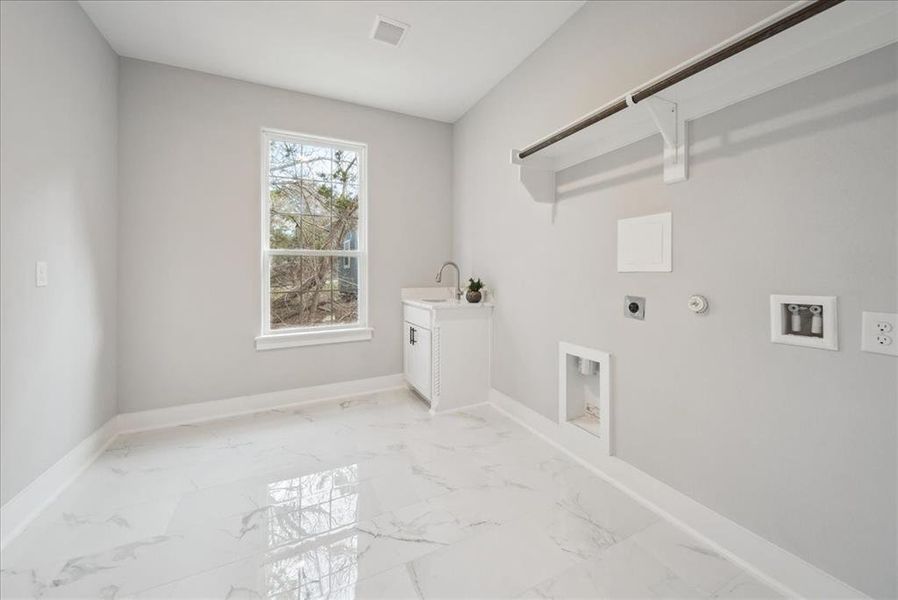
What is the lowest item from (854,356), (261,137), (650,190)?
(854,356)

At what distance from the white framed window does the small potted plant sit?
98 centimetres

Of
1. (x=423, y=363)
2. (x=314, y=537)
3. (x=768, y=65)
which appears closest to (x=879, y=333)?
(x=768, y=65)

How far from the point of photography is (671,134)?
154cm

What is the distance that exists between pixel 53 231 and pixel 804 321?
10.8ft

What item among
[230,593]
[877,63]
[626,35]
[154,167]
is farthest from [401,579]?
[154,167]

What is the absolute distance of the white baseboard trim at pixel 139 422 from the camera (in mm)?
1575

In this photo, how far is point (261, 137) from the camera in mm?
2908

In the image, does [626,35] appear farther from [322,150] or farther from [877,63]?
[322,150]

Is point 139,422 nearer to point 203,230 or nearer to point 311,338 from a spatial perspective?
point 311,338

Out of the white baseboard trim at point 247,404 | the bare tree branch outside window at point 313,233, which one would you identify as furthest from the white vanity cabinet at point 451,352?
the bare tree branch outside window at point 313,233

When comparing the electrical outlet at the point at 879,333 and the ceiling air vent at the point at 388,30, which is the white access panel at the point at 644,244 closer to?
the electrical outlet at the point at 879,333

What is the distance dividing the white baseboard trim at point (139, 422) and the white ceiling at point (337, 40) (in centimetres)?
252

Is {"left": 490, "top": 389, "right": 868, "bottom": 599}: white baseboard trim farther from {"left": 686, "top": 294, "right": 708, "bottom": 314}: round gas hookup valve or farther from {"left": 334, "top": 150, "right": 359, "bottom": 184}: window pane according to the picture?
{"left": 334, "top": 150, "right": 359, "bottom": 184}: window pane

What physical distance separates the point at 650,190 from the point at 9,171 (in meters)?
2.81
